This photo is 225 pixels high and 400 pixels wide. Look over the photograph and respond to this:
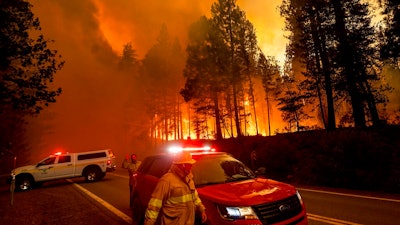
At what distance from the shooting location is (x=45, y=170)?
20.1m

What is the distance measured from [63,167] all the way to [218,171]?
1832 cm

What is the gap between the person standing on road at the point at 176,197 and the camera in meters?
3.87

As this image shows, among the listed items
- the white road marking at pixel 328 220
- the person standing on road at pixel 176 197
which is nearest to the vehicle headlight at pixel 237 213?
the person standing on road at pixel 176 197

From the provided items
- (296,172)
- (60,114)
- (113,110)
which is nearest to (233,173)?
(296,172)

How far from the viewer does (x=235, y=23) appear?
3475cm

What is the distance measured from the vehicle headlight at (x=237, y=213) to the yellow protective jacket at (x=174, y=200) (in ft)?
2.12

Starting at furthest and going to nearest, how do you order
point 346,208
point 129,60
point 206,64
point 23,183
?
1. point 129,60
2. point 206,64
3. point 23,183
4. point 346,208

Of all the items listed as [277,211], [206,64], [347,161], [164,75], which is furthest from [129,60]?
[277,211]

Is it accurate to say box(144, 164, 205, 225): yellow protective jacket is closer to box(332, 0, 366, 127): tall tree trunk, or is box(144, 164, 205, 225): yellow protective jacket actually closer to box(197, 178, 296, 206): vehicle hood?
box(197, 178, 296, 206): vehicle hood

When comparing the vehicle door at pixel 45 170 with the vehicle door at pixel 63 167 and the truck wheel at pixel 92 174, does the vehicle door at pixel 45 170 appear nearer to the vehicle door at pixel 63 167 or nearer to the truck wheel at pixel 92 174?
the vehicle door at pixel 63 167

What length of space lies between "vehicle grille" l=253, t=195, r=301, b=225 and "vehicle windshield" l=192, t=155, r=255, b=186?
1.29 m

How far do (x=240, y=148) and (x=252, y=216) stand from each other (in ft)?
73.1

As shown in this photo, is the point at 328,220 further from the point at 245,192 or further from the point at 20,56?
the point at 20,56

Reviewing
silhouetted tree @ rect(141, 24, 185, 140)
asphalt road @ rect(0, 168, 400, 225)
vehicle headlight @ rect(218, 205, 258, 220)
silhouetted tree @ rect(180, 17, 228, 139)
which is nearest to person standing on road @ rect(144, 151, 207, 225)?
vehicle headlight @ rect(218, 205, 258, 220)
